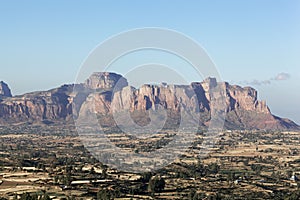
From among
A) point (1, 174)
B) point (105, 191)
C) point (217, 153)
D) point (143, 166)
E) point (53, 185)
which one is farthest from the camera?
point (217, 153)

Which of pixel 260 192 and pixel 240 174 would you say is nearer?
pixel 260 192

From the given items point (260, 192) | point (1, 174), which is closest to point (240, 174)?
point (260, 192)

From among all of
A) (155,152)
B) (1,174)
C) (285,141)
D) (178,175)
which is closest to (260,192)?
(178,175)

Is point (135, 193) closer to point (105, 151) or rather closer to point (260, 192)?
point (260, 192)

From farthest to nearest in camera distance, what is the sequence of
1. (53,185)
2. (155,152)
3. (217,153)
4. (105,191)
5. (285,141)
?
(285,141) → (217,153) → (155,152) → (53,185) → (105,191)

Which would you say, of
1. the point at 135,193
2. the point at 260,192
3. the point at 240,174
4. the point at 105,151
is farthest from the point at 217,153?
the point at 135,193

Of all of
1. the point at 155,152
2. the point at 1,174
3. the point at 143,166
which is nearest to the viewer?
the point at 1,174

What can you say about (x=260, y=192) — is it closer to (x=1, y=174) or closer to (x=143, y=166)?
(x=143, y=166)

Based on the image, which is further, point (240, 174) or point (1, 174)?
point (240, 174)

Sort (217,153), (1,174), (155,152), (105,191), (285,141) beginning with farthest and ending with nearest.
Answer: (285,141) < (217,153) < (155,152) < (1,174) < (105,191)
